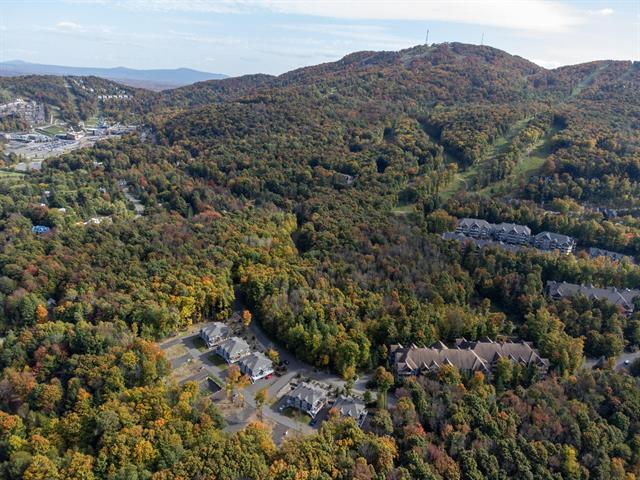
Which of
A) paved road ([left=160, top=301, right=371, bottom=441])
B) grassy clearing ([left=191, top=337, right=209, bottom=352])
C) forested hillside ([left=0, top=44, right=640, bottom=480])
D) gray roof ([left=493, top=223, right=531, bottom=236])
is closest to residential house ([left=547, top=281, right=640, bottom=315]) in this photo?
forested hillside ([left=0, top=44, right=640, bottom=480])

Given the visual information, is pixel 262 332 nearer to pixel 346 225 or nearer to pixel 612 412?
pixel 346 225

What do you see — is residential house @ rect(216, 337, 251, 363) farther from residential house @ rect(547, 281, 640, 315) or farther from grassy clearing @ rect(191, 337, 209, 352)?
residential house @ rect(547, 281, 640, 315)

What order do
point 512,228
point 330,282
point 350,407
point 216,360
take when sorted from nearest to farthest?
point 350,407 → point 216,360 → point 330,282 → point 512,228

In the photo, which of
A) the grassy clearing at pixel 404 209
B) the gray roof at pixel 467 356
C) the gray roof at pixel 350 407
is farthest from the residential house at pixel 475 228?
the gray roof at pixel 350 407

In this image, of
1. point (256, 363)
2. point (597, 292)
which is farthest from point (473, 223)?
point (256, 363)

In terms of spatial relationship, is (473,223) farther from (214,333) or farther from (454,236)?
(214,333)

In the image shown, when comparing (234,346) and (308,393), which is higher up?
(234,346)
